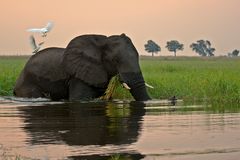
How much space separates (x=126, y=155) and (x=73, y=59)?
1204 cm

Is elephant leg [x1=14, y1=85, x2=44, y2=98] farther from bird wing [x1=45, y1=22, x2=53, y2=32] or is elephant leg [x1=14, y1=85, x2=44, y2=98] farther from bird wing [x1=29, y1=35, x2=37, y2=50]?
bird wing [x1=45, y1=22, x2=53, y2=32]

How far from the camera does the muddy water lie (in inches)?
340

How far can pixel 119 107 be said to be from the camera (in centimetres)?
1703

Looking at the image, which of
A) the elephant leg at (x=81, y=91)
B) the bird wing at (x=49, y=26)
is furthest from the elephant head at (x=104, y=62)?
the bird wing at (x=49, y=26)

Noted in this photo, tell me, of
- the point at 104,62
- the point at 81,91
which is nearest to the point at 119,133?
the point at 81,91

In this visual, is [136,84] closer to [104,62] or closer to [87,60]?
[104,62]

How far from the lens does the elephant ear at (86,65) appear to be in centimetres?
1962

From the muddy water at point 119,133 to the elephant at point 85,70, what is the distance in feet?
7.84

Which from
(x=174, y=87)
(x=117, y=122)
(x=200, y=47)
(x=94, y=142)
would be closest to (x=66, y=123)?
(x=117, y=122)

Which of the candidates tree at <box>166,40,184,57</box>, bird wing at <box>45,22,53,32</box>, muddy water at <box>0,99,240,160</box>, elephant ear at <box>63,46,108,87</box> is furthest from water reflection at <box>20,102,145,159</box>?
tree at <box>166,40,184,57</box>

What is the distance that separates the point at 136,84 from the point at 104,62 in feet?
4.90

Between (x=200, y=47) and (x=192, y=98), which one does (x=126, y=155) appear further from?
(x=200, y=47)

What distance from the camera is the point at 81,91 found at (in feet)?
64.6

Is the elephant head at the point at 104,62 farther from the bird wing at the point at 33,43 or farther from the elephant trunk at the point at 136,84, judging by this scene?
the bird wing at the point at 33,43
